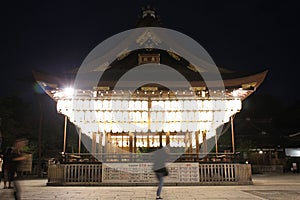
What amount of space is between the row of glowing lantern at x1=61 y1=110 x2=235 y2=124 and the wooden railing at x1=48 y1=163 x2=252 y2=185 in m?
3.36

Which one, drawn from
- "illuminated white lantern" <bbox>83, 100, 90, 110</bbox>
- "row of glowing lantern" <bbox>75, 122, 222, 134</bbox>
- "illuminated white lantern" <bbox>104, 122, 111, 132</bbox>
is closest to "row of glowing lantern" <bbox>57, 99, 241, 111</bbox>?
"illuminated white lantern" <bbox>83, 100, 90, 110</bbox>

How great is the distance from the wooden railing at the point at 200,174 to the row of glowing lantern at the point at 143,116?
336 cm

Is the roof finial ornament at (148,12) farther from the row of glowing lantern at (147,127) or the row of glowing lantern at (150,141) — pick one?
the row of glowing lantern at (147,127)

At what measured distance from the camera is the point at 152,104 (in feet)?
59.3

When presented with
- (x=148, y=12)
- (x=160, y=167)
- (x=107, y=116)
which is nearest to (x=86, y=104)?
(x=107, y=116)

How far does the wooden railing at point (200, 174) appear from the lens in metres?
15.9

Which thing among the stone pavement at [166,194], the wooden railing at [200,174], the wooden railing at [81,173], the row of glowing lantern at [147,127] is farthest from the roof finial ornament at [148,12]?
the stone pavement at [166,194]

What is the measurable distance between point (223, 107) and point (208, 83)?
7.80 ft

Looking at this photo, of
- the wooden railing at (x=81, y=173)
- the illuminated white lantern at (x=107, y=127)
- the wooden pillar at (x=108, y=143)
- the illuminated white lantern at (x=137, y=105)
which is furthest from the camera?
the wooden pillar at (x=108, y=143)

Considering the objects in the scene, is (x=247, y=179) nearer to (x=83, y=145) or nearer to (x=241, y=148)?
(x=241, y=148)

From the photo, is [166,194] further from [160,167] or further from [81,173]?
[81,173]

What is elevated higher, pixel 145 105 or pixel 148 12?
pixel 148 12

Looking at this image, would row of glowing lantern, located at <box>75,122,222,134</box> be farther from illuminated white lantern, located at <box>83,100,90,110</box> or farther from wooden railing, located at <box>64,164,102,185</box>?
wooden railing, located at <box>64,164,102,185</box>

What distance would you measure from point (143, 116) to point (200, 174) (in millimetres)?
5126
